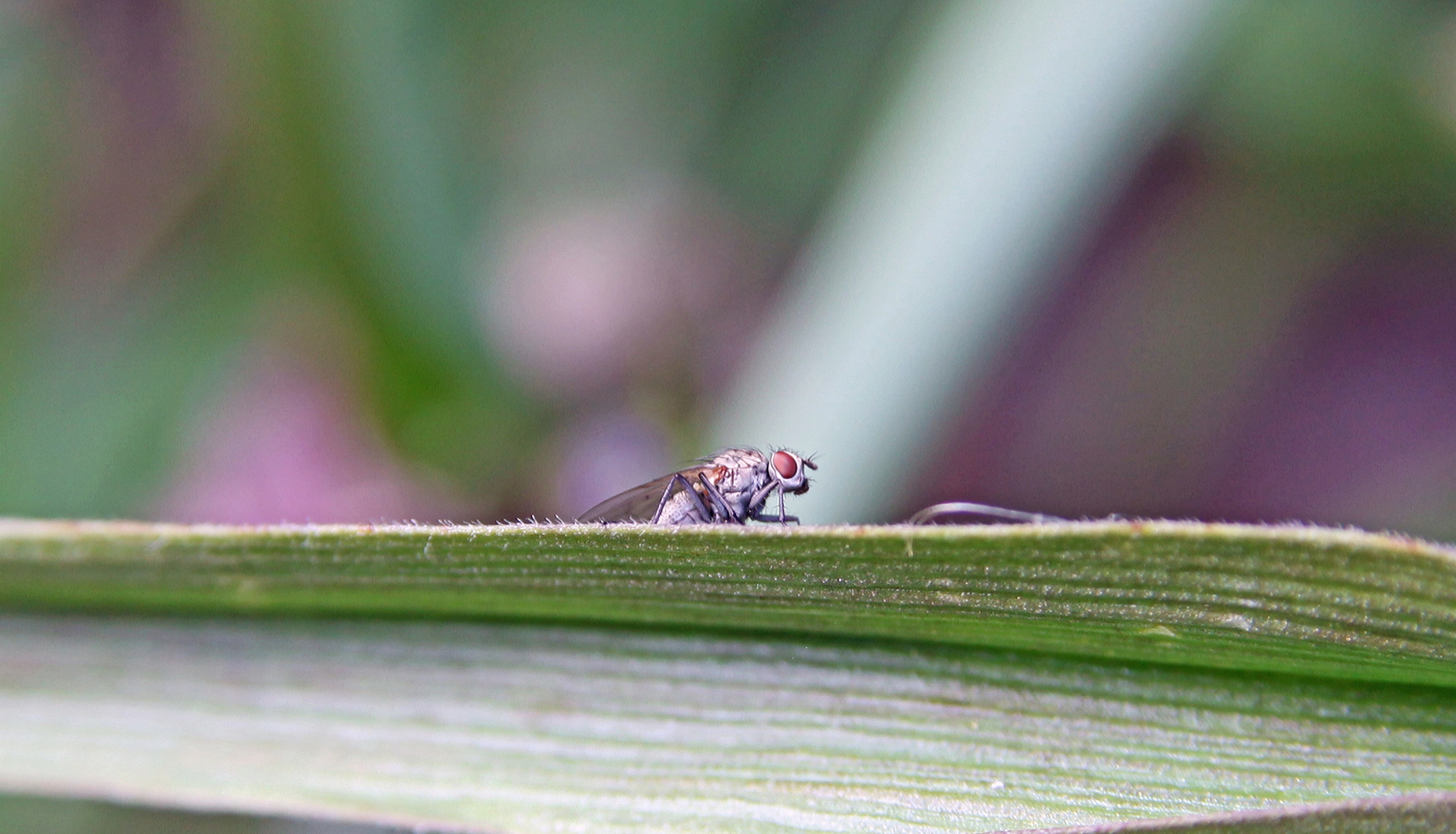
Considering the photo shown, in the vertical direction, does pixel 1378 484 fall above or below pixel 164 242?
above

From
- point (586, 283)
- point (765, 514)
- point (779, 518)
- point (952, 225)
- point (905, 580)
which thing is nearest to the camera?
point (905, 580)

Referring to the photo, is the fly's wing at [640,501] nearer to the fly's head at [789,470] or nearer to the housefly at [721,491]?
the housefly at [721,491]

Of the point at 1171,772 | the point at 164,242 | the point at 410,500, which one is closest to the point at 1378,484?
the point at 1171,772

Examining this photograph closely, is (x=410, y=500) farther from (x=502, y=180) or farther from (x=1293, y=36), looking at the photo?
(x=1293, y=36)

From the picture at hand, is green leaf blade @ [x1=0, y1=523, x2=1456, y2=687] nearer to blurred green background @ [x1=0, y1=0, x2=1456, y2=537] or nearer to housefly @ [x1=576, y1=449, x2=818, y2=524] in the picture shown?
housefly @ [x1=576, y1=449, x2=818, y2=524]

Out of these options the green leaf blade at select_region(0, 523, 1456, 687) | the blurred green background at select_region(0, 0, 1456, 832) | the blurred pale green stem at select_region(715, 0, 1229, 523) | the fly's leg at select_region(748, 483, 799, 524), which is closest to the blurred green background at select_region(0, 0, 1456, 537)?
the blurred green background at select_region(0, 0, 1456, 832)

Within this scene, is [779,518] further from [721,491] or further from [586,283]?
[586,283]

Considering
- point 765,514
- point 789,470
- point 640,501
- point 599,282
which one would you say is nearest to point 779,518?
point 789,470
